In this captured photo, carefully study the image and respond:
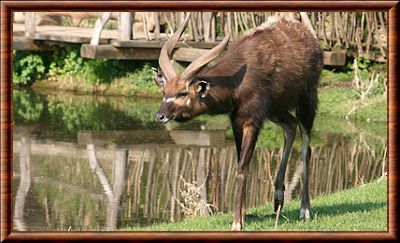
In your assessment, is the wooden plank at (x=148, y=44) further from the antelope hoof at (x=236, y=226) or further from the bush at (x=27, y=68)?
the antelope hoof at (x=236, y=226)

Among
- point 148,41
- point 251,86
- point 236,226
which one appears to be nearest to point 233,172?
point 251,86

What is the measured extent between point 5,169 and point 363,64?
63.0 ft

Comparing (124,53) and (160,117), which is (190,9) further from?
(124,53)

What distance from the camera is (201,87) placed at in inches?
395

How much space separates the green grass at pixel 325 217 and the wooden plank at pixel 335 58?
473 inches

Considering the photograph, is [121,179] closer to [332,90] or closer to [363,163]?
[363,163]

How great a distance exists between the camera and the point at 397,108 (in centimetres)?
776

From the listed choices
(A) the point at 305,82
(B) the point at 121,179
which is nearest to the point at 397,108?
(A) the point at 305,82

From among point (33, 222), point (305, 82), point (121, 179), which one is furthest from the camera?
point (121, 179)

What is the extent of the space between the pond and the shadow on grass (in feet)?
6.41

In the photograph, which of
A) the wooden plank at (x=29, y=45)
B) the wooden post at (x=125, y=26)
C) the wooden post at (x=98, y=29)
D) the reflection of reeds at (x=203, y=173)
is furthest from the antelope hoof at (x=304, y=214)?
the wooden plank at (x=29, y=45)

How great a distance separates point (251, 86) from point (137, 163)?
834cm

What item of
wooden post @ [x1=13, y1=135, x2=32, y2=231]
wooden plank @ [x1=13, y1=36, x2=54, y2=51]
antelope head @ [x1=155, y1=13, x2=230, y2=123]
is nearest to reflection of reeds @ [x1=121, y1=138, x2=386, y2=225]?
wooden post @ [x1=13, y1=135, x2=32, y2=231]

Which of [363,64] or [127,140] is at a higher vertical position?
[363,64]
